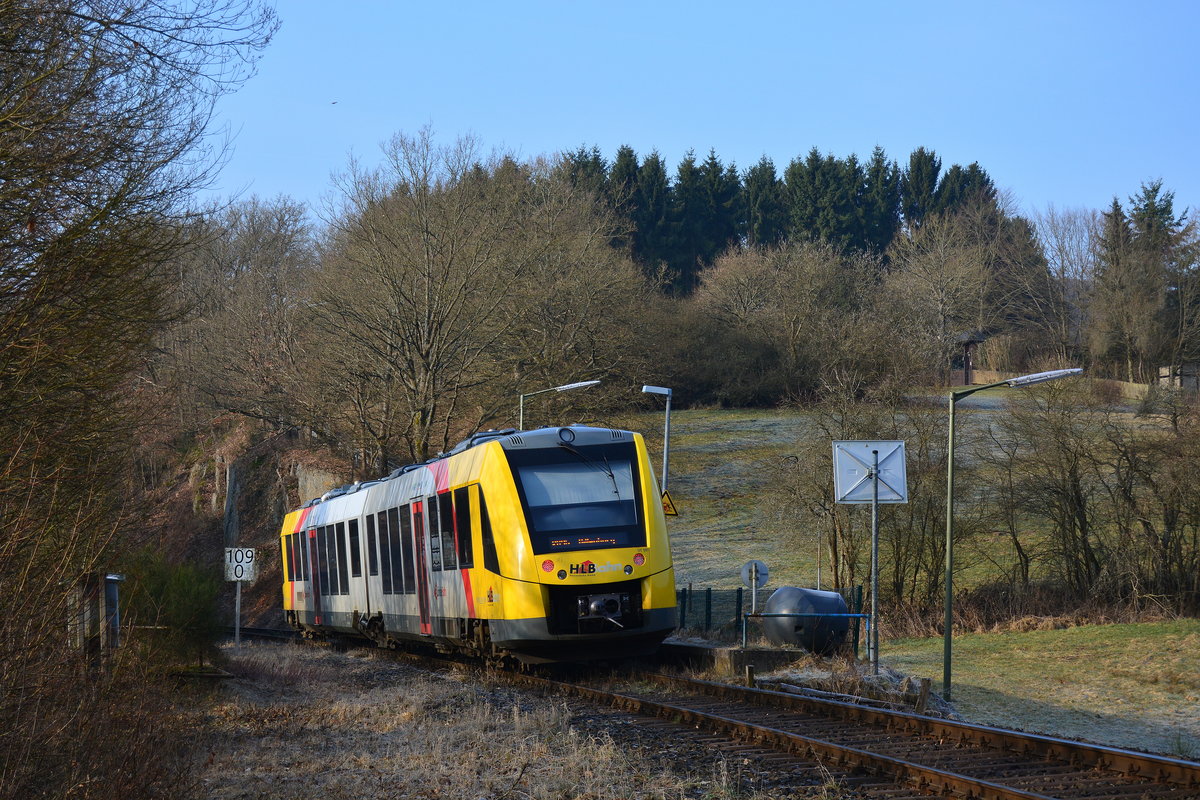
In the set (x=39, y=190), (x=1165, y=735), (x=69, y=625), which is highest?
(x=39, y=190)

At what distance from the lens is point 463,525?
671 inches

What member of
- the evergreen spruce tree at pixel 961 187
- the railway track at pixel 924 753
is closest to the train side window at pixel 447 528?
the railway track at pixel 924 753

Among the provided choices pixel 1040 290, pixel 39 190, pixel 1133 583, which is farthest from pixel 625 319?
pixel 1040 290

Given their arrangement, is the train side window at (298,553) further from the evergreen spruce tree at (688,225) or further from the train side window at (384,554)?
the evergreen spruce tree at (688,225)

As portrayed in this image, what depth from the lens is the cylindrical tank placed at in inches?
784

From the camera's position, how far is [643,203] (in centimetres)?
9069

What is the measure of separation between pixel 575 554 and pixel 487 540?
1318 mm

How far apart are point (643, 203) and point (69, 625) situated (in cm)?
8485

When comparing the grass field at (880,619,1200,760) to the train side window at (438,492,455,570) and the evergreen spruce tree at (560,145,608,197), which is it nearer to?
the train side window at (438,492,455,570)

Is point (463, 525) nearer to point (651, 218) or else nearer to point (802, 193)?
point (651, 218)

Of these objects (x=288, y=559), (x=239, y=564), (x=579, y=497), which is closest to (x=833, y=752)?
(x=579, y=497)

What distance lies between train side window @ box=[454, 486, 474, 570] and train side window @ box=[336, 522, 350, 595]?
8.51m

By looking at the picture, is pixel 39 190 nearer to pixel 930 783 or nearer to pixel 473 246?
pixel 930 783

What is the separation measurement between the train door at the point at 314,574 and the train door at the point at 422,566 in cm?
906
